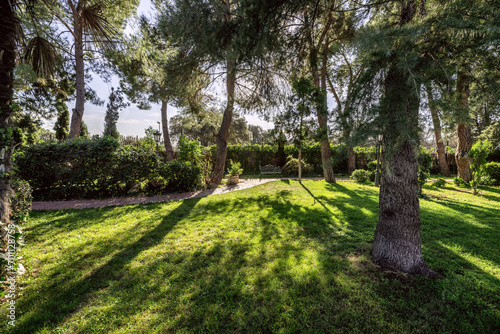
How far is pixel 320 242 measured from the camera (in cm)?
325

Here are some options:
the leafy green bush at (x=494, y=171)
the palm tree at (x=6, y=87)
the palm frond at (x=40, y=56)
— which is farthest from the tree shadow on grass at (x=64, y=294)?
the leafy green bush at (x=494, y=171)

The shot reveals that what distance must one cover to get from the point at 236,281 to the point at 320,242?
175 centimetres

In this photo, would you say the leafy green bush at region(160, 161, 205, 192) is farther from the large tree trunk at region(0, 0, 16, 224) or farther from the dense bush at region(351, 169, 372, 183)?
the dense bush at region(351, 169, 372, 183)

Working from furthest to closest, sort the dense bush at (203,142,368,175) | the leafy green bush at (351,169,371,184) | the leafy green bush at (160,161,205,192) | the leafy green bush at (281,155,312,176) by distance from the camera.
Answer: the dense bush at (203,142,368,175) < the leafy green bush at (281,155,312,176) < the leafy green bush at (351,169,371,184) < the leafy green bush at (160,161,205,192)

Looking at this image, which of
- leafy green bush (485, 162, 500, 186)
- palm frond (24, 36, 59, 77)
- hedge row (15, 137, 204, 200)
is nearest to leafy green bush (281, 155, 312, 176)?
hedge row (15, 137, 204, 200)

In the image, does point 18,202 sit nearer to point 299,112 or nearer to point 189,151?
point 189,151

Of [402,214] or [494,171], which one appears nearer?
[402,214]

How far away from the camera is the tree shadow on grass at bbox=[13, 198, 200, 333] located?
5.76 feet

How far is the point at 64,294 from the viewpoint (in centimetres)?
209

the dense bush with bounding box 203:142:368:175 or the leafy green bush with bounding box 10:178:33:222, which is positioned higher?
the dense bush with bounding box 203:142:368:175

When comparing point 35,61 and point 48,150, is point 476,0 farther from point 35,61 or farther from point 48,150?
point 48,150

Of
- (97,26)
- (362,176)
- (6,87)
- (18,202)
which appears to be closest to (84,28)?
(97,26)

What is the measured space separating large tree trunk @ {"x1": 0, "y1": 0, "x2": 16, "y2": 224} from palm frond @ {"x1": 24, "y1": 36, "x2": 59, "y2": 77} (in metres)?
0.70

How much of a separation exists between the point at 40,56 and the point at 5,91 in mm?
1207
